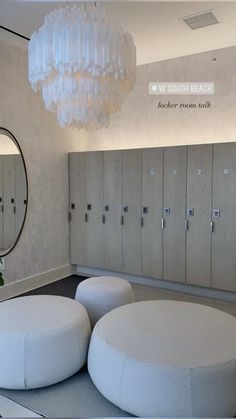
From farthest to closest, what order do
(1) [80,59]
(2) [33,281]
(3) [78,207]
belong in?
(3) [78,207] < (2) [33,281] < (1) [80,59]

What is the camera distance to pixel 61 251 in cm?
541

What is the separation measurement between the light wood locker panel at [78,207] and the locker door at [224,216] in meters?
2.15

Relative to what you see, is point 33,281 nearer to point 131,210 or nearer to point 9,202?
point 9,202

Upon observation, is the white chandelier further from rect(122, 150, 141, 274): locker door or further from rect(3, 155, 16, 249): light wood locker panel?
rect(122, 150, 141, 274): locker door

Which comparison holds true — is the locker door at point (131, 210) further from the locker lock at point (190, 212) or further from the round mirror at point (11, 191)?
the round mirror at point (11, 191)

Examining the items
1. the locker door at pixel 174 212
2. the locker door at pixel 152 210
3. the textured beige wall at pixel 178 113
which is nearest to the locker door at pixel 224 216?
the locker door at pixel 174 212

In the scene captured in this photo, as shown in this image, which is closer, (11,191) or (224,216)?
(224,216)

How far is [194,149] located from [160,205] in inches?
36.1

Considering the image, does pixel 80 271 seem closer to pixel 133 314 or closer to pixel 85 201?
pixel 85 201

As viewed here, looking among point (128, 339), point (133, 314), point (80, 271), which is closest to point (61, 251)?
point (80, 271)

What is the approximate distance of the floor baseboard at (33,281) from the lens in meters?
4.45

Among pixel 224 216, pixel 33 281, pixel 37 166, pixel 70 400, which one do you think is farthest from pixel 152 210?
pixel 70 400

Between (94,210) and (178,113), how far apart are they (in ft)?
6.64

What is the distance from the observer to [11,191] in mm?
4539
